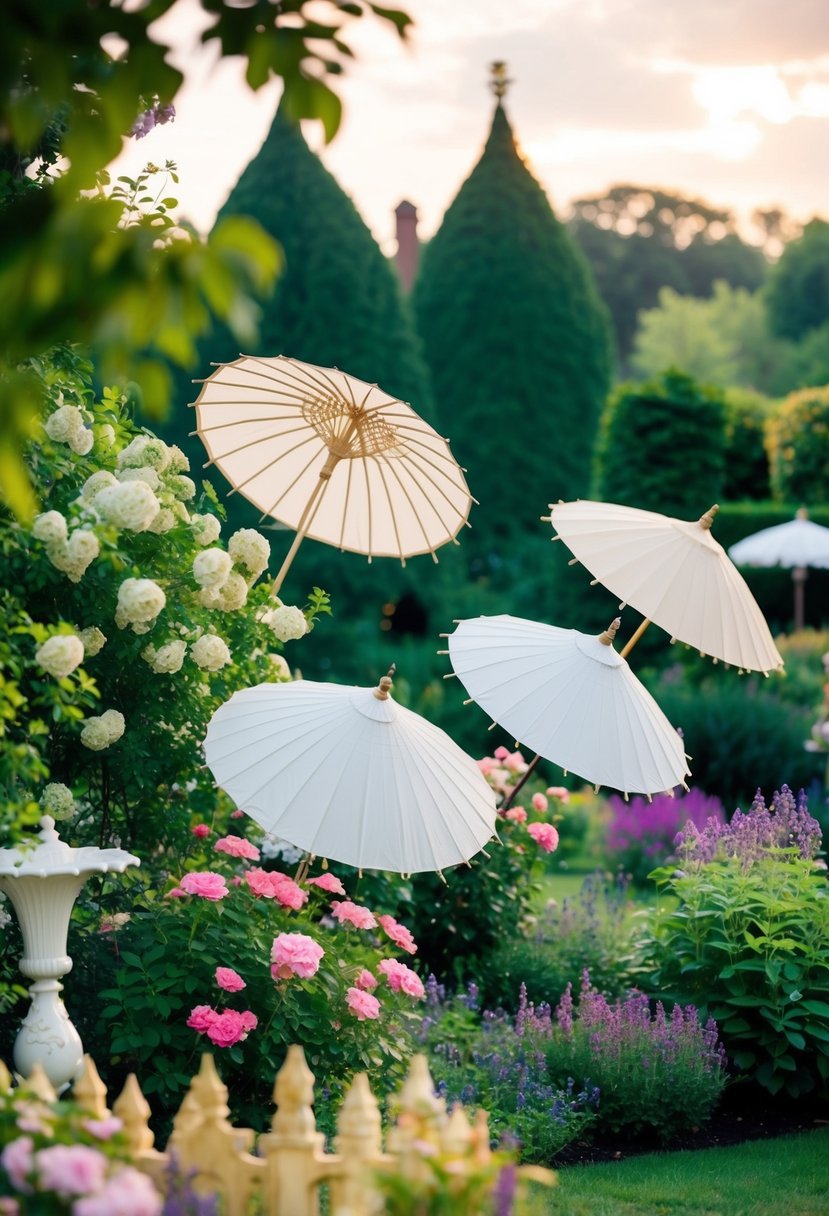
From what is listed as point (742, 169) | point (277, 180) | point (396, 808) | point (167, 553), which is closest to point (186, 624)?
point (167, 553)

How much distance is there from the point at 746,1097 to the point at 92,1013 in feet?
8.55

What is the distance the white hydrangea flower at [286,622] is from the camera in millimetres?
5266

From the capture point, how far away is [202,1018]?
13.6 ft

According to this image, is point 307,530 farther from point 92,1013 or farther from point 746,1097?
point 746,1097

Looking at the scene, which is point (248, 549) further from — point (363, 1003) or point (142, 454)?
point (363, 1003)

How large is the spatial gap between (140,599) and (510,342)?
51.3ft

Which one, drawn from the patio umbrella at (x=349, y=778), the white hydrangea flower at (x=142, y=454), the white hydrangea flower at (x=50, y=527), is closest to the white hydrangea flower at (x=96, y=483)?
the white hydrangea flower at (x=142, y=454)

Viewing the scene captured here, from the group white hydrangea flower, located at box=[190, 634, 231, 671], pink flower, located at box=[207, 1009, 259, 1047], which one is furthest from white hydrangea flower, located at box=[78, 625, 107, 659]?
pink flower, located at box=[207, 1009, 259, 1047]

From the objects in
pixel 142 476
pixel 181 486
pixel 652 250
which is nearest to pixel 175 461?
pixel 181 486

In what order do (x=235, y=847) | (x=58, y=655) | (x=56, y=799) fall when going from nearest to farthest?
1. (x=58, y=655)
2. (x=56, y=799)
3. (x=235, y=847)

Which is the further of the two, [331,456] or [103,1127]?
[331,456]

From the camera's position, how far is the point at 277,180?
603 inches

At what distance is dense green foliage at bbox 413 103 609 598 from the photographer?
746 inches

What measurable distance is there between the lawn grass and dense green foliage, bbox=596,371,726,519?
10884mm
